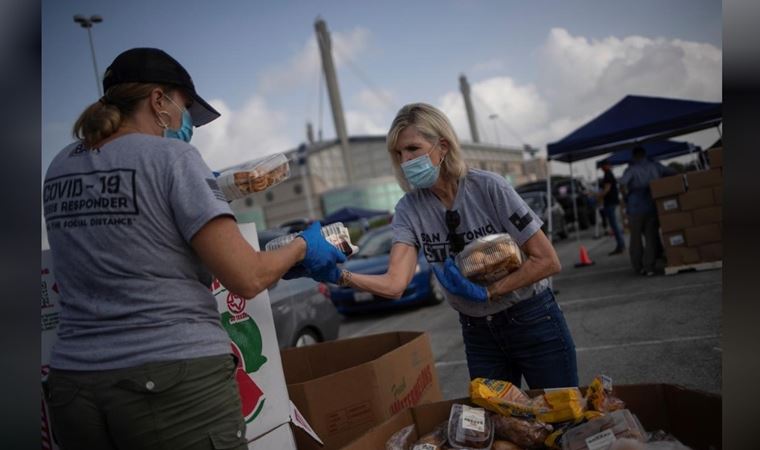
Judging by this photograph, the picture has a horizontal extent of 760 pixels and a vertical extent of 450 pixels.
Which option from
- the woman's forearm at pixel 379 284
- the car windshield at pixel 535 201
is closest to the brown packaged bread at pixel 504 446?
the woman's forearm at pixel 379 284

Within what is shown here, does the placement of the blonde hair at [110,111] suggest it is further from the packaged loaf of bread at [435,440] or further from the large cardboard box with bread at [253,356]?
the packaged loaf of bread at [435,440]

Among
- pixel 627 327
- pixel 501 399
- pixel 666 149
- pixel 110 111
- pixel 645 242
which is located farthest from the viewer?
pixel 666 149

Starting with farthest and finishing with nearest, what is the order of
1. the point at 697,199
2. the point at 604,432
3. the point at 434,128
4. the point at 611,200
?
the point at 611,200
the point at 697,199
the point at 434,128
the point at 604,432

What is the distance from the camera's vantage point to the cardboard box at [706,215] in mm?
7773

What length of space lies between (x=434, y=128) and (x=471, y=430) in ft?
3.98

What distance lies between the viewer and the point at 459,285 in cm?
210

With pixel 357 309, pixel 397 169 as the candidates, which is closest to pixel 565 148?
pixel 357 309

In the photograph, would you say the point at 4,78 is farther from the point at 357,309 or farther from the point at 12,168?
the point at 357,309

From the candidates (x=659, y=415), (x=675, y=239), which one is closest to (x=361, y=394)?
(x=659, y=415)

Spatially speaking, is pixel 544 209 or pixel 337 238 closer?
pixel 337 238

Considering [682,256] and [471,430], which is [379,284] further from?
[682,256]

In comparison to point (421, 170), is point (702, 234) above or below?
below

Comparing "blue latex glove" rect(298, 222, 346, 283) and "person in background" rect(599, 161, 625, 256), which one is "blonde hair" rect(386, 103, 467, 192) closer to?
"blue latex glove" rect(298, 222, 346, 283)

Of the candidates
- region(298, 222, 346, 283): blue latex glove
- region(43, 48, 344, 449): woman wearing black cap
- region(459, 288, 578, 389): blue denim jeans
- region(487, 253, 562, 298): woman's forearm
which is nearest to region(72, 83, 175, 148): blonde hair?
region(43, 48, 344, 449): woman wearing black cap
